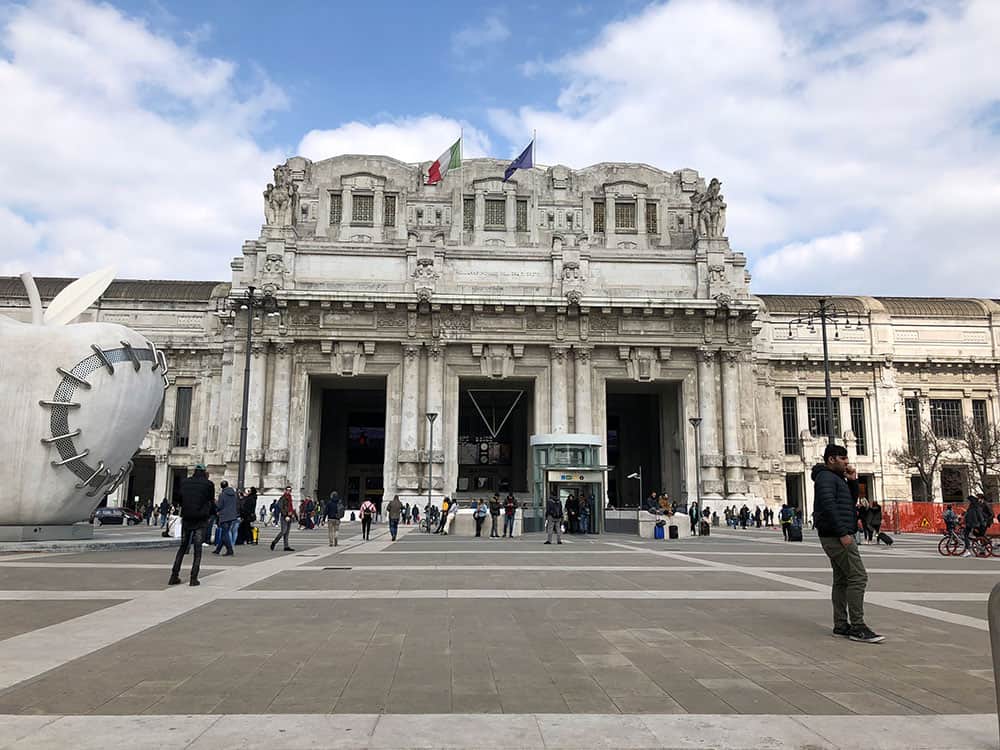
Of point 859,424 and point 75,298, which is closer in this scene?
point 75,298

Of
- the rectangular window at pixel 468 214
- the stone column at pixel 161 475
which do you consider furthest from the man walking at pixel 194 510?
the stone column at pixel 161 475

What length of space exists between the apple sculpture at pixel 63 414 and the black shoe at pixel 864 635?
1831 centimetres

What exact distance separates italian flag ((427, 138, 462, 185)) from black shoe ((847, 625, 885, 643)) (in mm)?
44964

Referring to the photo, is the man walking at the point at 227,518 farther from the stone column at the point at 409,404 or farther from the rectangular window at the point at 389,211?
the rectangular window at the point at 389,211

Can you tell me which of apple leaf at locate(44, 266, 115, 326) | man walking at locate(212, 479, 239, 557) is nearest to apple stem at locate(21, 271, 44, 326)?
apple leaf at locate(44, 266, 115, 326)

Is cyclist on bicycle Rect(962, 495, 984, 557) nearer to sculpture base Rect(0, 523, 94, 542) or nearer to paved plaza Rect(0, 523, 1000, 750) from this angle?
paved plaza Rect(0, 523, 1000, 750)

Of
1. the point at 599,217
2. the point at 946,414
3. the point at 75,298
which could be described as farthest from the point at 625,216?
the point at 75,298

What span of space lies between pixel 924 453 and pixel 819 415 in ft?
28.1

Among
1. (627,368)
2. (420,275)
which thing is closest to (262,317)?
(420,275)

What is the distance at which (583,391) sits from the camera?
160ft

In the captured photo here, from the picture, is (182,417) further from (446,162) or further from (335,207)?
(446,162)

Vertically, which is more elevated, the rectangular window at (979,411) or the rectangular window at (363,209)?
the rectangular window at (363,209)

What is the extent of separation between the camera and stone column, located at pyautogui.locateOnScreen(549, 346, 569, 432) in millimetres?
48188

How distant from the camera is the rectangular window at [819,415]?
58.1 metres
